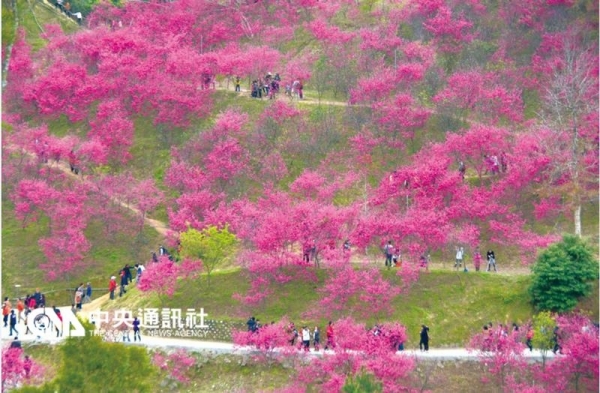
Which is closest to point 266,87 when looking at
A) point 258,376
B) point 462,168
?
point 462,168

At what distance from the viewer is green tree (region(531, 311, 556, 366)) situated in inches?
1553

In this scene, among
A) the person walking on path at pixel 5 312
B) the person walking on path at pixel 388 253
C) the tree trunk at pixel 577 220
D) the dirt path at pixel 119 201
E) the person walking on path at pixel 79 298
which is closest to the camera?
the person walking on path at pixel 5 312

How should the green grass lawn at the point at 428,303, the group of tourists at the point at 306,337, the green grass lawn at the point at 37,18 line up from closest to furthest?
1. the group of tourists at the point at 306,337
2. the green grass lawn at the point at 428,303
3. the green grass lawn at the point at 37,18

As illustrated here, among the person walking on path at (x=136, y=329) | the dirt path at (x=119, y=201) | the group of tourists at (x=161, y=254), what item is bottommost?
the person walking on path at (x=136, y=329)

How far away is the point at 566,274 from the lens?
41969 mm

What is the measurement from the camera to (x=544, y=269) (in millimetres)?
42312

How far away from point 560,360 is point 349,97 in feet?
81.9

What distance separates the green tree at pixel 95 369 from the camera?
3011 cm

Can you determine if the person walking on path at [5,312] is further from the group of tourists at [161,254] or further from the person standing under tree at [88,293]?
the group of tourists at [161,254]

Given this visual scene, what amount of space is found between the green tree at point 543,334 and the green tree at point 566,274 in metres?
1.83

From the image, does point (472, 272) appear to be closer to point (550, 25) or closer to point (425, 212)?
point (425, 212)

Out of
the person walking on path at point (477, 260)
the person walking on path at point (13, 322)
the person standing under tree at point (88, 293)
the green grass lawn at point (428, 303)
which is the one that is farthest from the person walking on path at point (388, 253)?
the person walking on path at point (13, 322)

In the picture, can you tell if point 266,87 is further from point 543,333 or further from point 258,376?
point 543,333

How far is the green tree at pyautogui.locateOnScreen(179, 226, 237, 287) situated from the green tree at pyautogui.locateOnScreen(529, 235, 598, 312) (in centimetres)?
1485
